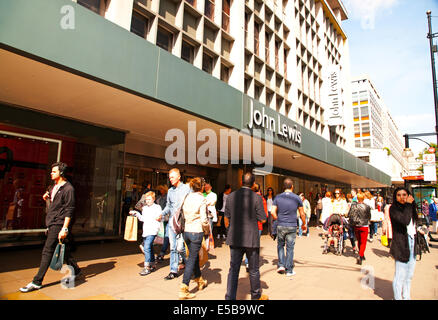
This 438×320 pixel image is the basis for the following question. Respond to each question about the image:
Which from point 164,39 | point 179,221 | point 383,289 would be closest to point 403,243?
point 383,289

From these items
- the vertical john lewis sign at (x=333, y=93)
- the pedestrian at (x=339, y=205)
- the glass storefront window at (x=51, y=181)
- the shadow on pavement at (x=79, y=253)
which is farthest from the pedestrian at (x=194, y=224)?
the vertical john lewis sign at (x=333, y=93)

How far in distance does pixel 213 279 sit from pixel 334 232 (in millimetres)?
4716

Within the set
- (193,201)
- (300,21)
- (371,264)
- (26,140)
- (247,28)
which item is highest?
(300,21)

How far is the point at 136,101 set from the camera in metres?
7.02

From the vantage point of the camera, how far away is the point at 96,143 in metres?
9.34

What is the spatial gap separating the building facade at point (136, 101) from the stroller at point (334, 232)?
378 cm

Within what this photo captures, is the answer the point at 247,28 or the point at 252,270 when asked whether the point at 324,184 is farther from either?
the point at 252,270

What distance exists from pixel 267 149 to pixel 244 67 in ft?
14.4

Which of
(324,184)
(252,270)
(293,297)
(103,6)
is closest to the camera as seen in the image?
(252,270)

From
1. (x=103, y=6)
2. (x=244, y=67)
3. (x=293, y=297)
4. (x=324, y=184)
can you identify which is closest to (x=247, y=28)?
(x=244, y=67)

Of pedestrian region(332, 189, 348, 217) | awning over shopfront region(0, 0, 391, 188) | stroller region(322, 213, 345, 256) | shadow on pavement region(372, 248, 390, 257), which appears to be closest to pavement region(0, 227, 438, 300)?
stroller region(322, 213, 345, 256)

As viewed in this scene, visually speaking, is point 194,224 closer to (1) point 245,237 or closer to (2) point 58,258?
(1) point 245,237

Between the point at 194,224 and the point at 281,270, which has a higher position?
the point at 194,224

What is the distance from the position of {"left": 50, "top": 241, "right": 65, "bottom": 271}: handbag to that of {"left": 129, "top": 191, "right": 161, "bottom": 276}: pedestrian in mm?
1514
